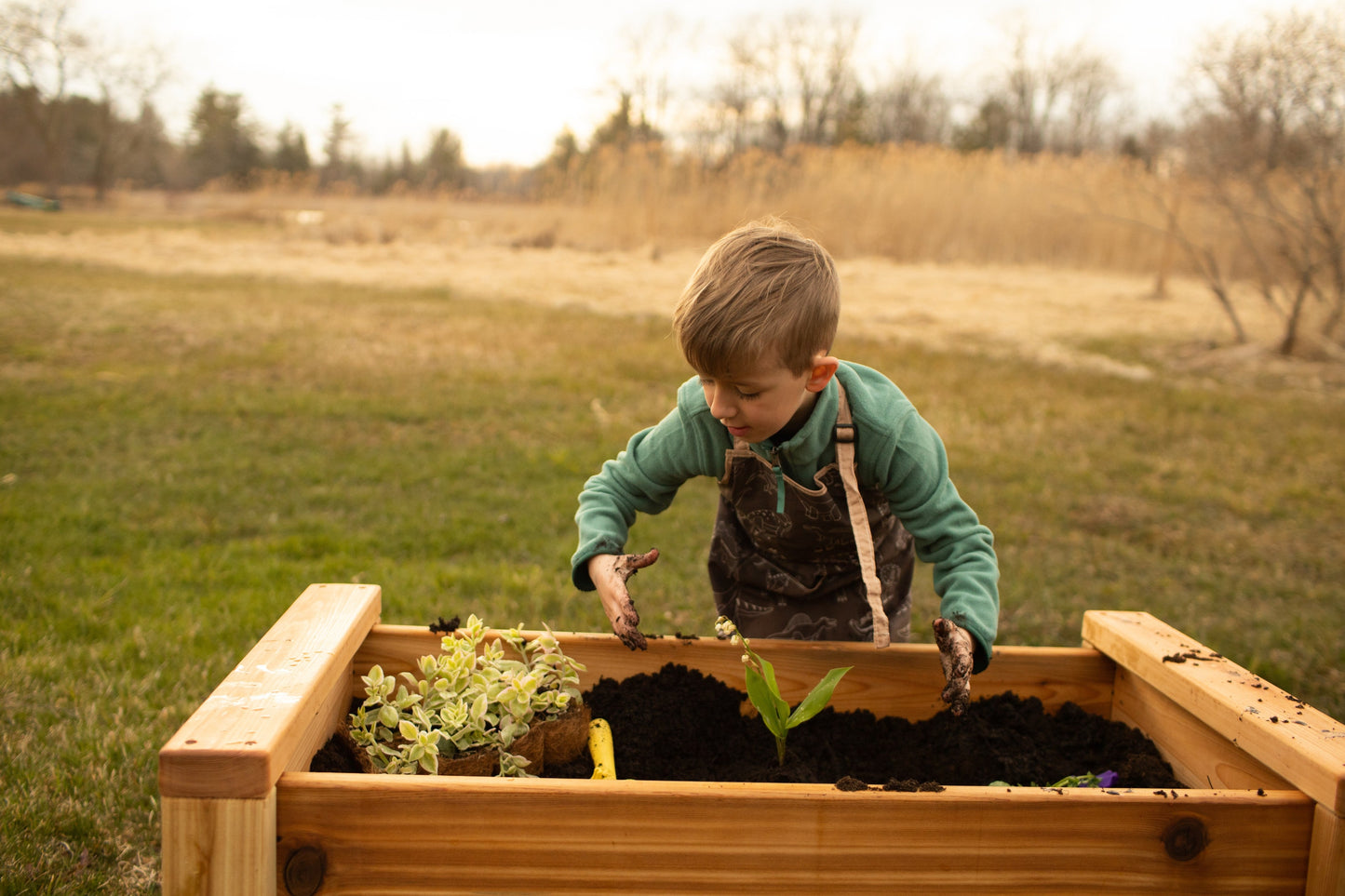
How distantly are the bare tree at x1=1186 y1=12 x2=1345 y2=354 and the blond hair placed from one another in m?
9.28

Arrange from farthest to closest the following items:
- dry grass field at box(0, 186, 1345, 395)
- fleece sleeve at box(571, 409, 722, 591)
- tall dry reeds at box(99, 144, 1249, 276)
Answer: tall dry reeds at box(99, 144, 1249, 276) < dry grass field at box(0, 186, 1345, 395) < fleece sleeve at box(571, 409, 722, 591)

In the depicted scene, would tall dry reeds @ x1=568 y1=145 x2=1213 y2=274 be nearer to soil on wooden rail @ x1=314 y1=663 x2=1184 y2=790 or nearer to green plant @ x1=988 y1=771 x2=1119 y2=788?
soil on wooden rail @ x1=314 y1=663 x2=1184 y2=790

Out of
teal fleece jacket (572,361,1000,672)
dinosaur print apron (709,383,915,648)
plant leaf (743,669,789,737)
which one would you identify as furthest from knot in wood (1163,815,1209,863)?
dinosaur print apron (709,383,915,648)

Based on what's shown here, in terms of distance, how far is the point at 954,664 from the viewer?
5.49 ft

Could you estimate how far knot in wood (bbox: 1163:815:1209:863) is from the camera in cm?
143

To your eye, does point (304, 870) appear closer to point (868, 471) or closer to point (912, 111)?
point (868, 471)

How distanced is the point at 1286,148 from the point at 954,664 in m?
9.78

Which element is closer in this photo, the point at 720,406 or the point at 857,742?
the point at 720,406

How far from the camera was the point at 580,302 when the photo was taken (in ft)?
41.3

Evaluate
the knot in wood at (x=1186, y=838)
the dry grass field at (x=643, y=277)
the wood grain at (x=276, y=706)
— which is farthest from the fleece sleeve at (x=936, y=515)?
the dry grass field at (x=643, y=277)

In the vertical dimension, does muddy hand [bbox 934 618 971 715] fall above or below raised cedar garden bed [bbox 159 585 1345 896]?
above

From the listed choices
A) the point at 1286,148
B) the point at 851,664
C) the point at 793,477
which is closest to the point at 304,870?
the point at 851,664

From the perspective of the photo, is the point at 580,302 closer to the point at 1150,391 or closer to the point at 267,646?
the point at 1150,391

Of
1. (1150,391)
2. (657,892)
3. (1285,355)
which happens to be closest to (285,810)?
(657,892)
